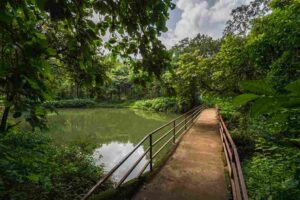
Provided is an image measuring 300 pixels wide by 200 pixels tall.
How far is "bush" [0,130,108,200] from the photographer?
346 cm

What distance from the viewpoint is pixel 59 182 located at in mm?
5145

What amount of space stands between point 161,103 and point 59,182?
24.1 meters

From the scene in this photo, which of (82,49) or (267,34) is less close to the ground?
(267,34)

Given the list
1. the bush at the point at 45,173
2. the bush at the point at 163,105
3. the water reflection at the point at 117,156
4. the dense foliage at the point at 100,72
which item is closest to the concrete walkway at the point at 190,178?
the dense foliage at the point at 100,72

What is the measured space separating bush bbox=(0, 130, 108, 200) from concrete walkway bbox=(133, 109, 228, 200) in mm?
1813

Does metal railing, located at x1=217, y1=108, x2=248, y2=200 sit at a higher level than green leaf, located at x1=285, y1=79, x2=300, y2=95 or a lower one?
lower

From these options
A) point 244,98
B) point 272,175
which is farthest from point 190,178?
point 244,98

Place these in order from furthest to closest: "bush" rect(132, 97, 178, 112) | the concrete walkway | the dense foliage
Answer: "bush" rect(132, 97, 178, 112) → the concrete walkway → the dense foliage

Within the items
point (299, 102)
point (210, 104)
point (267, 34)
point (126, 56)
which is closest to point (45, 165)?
point (126, 56)

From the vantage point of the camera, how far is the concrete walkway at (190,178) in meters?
3.67

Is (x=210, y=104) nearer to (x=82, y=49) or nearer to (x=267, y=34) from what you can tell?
(x=267, y=34)

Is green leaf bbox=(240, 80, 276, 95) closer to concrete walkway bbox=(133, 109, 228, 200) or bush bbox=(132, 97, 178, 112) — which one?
concrete walkway bbox=(133, 109, 228, 200)

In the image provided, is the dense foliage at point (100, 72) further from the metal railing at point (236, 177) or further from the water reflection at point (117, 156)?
the water reflection at point (117, 156)

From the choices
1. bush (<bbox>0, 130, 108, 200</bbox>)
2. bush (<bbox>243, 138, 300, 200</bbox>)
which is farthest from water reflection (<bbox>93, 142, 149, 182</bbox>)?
bush (<bbox>243, 138, 300, 200</bbox>)
